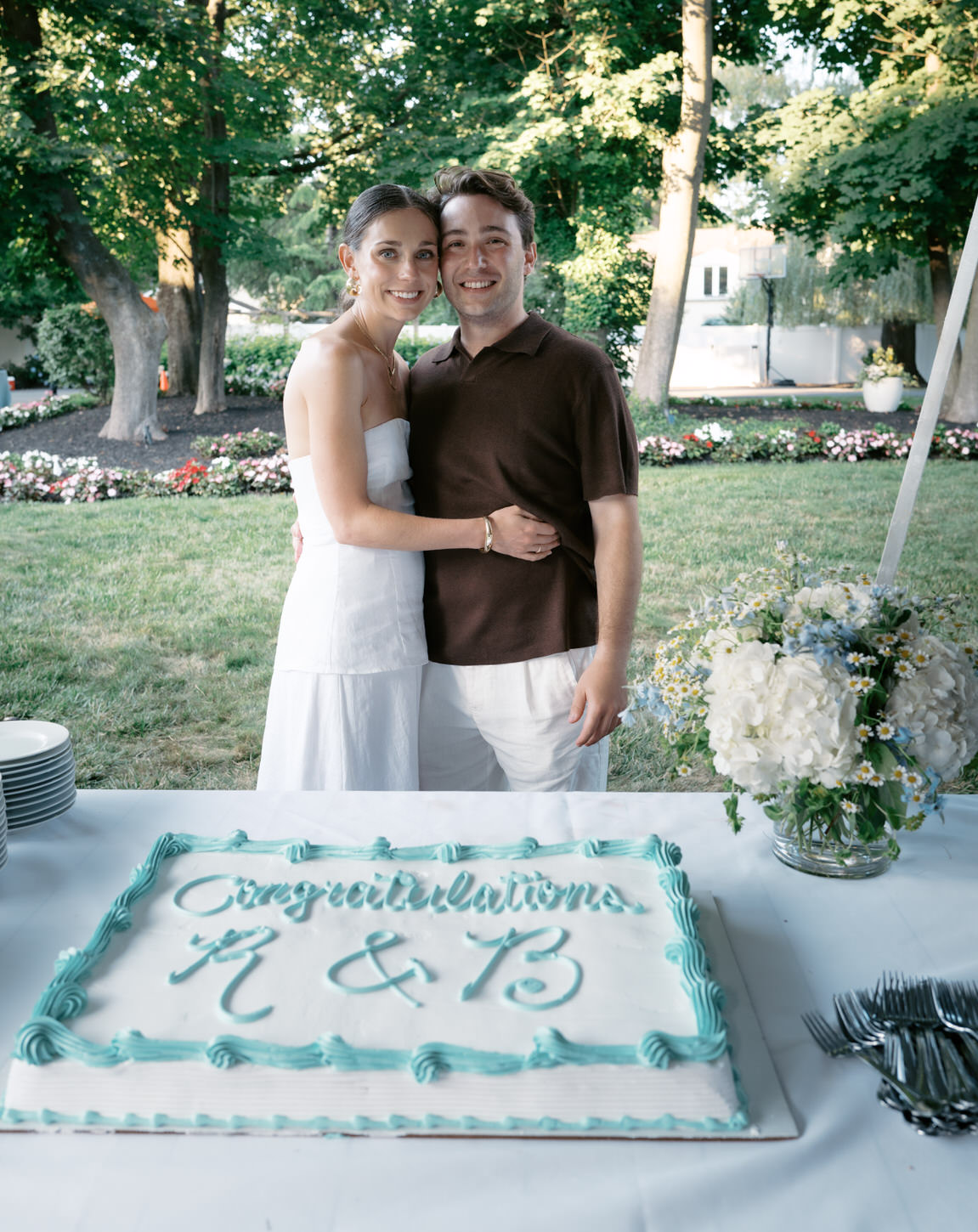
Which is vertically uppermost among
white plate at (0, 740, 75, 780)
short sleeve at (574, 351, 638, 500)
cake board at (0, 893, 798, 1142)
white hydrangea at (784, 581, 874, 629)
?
short sleeve at (574, 351, 638, 500)

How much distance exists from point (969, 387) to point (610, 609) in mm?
11940

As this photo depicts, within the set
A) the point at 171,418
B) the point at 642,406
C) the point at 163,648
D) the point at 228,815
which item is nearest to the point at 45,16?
the point at 171,418

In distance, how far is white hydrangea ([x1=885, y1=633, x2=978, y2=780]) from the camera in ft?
4.01

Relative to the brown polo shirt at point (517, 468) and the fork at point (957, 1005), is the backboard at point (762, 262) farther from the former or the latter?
the fork at point (957, 1005)

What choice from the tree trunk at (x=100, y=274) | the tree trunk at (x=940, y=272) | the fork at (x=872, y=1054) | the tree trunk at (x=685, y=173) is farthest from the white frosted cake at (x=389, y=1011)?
the tree trunk at (x=940, y=272)

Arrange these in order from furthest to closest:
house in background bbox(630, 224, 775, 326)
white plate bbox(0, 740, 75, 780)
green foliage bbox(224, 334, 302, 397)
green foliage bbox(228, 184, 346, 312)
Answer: green foliage bbox(228, 184, 346, 312) < house in background bbox(630, 224, 775, 326) < green foliage bbox(224, 334, 302, 397) < white plate bbox(0, 740, 75, 780)

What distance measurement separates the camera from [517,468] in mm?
2043

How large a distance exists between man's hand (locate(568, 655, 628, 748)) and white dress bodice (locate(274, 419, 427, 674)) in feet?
1.13

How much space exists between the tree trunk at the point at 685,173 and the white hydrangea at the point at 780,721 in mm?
10580

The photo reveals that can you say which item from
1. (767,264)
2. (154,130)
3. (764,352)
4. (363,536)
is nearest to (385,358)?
(363,536)

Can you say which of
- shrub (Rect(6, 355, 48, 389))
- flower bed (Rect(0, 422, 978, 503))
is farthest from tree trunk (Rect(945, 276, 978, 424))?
shrub (Rect(6, 355, 48, 389))

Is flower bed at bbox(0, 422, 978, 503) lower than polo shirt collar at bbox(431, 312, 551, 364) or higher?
lower

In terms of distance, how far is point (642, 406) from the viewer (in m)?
11.5

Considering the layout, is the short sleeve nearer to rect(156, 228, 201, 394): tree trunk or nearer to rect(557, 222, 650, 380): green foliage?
rect(557, 222, 650, 380): green foliage
